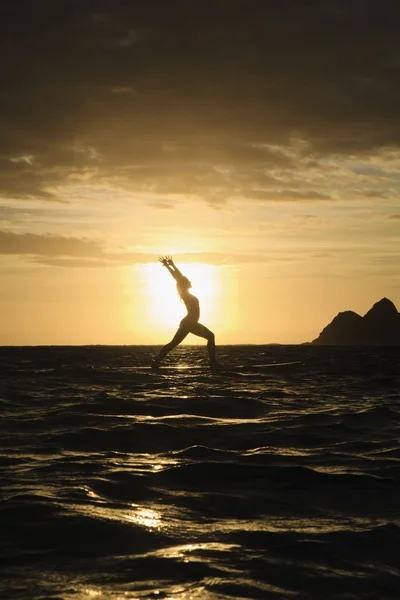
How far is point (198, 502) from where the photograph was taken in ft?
20.7

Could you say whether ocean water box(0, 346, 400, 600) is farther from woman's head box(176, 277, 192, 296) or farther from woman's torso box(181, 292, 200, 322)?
woman's head box(176, 277, 192, 296)

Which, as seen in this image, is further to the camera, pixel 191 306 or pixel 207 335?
pixel 191 306

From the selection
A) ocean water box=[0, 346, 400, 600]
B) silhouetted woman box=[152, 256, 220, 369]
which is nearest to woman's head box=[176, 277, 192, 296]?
silhouetted woman box=[152, 256, 220, 369]

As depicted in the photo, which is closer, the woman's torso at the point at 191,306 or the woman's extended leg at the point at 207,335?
the woman's extended leg at the point at 207,335

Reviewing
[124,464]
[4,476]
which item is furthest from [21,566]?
[124,464]

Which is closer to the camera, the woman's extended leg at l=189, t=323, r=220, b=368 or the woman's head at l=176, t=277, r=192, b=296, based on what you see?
the woman's extended leg at l=189, t=323, r=220, b=368

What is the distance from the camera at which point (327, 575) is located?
4473 millimetres

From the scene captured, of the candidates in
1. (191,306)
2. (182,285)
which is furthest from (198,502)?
(182,285)

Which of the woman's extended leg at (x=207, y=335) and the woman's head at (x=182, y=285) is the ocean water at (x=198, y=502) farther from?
the woman's head at (x=182, y=285)

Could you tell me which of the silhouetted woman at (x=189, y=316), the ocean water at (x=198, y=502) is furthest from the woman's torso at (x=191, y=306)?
the ocean water at (x=198, y=502)

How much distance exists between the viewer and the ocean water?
172 inches

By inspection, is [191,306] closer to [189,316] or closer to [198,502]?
[189,316]

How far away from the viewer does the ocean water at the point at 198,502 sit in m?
4.37

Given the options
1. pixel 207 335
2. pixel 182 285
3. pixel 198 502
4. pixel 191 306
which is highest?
pixel 182 285
